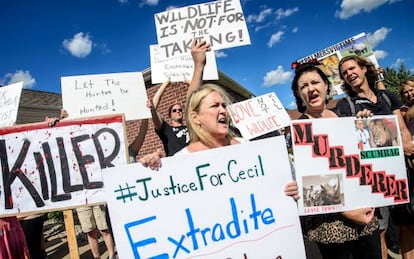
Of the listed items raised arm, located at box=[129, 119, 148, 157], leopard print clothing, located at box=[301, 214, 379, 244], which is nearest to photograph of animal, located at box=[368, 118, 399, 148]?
leopard print clothing, located at box=[301, 214, 379, 244]

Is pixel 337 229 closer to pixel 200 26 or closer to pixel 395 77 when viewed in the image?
pixel 200 26

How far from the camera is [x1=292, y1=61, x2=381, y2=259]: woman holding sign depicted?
1.81 m

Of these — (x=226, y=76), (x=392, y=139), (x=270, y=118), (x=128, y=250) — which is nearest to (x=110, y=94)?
(x=270, y=118)

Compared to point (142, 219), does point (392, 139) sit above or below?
above

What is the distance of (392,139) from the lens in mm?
1992

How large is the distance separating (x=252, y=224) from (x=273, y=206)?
149mm

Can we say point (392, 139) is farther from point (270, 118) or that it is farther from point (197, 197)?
point (270, 118)

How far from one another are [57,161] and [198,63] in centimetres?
130

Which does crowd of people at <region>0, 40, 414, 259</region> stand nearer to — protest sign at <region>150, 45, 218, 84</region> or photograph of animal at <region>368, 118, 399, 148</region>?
photograph of animal at <region>368, 118, 399, 148</region>

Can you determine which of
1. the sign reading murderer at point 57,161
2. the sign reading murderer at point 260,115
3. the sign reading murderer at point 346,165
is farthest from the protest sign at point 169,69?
the sign reading murderer at point 346,165

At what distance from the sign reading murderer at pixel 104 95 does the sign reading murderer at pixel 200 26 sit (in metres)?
0.55

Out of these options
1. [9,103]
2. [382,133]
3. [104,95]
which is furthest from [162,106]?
[382,133]

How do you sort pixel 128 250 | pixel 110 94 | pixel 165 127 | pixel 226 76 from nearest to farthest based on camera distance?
pixel 128 250 → pixel 165 127 → pixel 110 94 → pixel 226 76

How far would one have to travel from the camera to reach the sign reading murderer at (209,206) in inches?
61.7
